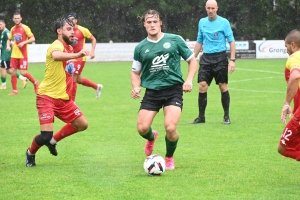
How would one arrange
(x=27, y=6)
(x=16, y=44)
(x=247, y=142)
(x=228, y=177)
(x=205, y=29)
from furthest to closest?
(x=27, y=6)
(x=16, y=44)
(x=205, y=29)
(x=247, y=142)
(x=228, y=177)

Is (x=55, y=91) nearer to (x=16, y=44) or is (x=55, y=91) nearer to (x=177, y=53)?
(x=177, y=53)

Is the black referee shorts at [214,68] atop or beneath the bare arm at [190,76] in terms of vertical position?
beneath

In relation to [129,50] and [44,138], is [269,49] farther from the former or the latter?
[44,138]

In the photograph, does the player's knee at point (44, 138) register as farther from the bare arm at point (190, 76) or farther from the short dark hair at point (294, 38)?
the short dark hair at point (294, 38)

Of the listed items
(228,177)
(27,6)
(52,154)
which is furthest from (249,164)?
(27,6)

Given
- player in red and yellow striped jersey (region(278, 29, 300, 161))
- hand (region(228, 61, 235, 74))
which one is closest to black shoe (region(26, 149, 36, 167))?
player in red and yellow striped jersey (region(278, 29, 300, 161))

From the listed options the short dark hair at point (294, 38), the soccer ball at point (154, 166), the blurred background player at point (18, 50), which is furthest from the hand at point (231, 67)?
the blurred background player at point (18, 50)

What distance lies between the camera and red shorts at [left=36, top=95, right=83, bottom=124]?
29.0 feet

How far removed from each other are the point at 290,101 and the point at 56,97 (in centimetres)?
318

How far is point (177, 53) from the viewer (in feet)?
28.5

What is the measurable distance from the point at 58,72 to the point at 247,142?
134 inches

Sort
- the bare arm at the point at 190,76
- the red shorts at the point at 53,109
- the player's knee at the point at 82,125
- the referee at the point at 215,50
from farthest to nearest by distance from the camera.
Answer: the referee at the point at 215,50 < the player's knee at the point at 82,125 < the red shorts at the point at 53,109 < the bare arm at the point at 190,76

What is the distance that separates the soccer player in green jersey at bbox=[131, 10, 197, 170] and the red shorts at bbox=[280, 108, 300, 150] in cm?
155

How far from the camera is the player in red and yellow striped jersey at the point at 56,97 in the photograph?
348 inches
